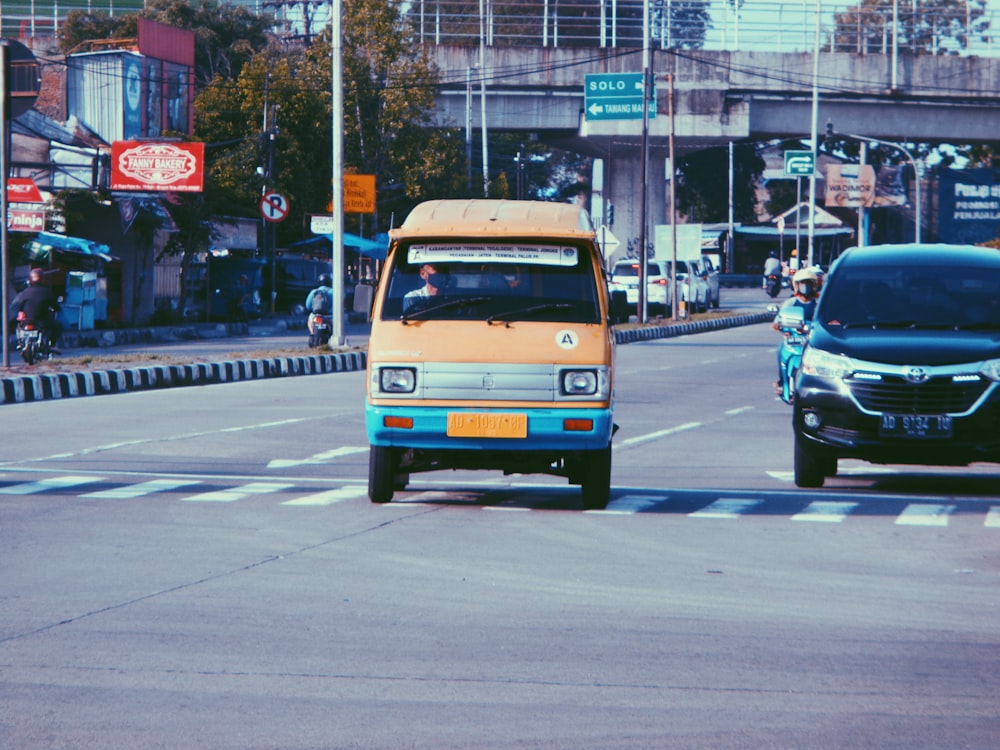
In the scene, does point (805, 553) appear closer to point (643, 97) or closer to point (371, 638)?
point (371, 638)

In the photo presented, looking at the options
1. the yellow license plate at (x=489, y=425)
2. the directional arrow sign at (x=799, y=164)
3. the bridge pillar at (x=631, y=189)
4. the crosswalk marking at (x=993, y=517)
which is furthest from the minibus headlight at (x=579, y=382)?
the directional arrow sign at (x=799, y=164)

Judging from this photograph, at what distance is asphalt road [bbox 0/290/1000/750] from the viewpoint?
19.2 ft

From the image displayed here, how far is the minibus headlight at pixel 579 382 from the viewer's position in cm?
1131

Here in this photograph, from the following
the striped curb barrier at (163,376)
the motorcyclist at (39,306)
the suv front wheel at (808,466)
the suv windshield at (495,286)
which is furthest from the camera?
the motorcyclist at (39,306)

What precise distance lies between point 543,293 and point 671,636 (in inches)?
187

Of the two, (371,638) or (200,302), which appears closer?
(371,638)

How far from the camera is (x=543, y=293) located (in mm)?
11789

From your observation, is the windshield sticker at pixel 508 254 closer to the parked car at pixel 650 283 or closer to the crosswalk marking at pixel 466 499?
the crosswalk marking at pixel 466 499

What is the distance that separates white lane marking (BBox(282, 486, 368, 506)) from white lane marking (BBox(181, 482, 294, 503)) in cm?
40

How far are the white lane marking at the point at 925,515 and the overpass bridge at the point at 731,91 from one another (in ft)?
155

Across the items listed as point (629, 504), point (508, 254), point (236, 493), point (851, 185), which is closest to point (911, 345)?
point (629, 504)

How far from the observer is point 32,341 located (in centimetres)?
2794

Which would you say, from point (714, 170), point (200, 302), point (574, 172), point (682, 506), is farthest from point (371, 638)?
point (574, 172)

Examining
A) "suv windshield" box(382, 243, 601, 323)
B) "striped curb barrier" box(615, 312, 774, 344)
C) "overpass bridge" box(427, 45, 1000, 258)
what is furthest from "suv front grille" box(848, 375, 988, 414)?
"overpass bridge" box(427, 45, 1000, 258)
